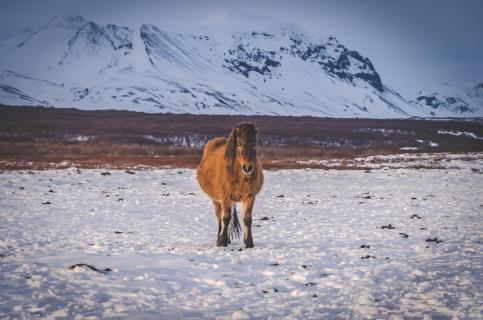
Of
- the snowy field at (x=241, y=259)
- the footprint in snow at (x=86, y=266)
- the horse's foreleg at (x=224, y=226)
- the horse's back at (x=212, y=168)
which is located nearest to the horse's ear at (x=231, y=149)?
the horse's back at (x=212, y=168)

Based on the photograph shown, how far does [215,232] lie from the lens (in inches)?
582

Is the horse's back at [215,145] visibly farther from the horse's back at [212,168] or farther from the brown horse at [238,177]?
the brown horse at [238,177]

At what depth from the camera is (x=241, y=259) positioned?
10.2m

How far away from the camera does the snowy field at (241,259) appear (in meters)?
7.11

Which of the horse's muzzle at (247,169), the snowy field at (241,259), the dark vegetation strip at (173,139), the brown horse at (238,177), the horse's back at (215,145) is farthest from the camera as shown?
the dark vegetation strip at (173,139)

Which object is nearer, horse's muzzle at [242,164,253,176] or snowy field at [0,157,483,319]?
snowy field at [0,157,483,319]

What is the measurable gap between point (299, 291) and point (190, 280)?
201 centimetres

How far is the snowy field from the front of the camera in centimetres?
711

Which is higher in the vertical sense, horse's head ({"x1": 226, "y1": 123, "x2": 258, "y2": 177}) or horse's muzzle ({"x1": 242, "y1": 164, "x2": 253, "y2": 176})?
horse's head ({"x1": 226, "y1": 123, "x2": 258, "y2": 177})

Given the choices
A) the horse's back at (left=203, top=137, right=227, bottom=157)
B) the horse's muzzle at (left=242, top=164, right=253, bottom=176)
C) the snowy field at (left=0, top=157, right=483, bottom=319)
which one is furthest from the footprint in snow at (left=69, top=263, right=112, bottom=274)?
the horse's back at (left=203, top=137, right=227, bottom=157)

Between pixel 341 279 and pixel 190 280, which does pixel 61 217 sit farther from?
pixel 341 279

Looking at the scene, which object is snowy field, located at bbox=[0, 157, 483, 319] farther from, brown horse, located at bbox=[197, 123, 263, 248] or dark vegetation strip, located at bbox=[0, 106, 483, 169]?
dark vegetation strip, located at bbox=[0, 106, 483, 169]

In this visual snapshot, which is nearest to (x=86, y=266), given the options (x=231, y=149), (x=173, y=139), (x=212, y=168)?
(x=231, y=149)

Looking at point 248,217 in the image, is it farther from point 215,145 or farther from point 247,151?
A: point 215,145
